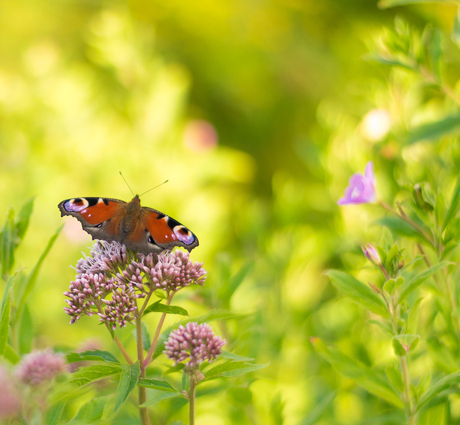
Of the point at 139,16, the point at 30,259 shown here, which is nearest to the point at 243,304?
the point at 30,259

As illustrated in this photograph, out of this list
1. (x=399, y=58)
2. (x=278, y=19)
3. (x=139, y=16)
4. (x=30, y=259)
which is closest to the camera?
(x=399, y=58)

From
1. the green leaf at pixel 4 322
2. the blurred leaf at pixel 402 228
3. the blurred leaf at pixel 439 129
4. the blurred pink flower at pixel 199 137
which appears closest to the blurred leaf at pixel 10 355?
the green leaf at pixel 4 322

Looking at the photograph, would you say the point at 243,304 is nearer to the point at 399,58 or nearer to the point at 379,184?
the point at 379,184

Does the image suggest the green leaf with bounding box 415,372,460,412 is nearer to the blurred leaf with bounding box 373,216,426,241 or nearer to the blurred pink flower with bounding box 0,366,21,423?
the blurred leaf with bounding box 373,216,426,241

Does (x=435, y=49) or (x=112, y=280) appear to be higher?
(x=435, y=49)

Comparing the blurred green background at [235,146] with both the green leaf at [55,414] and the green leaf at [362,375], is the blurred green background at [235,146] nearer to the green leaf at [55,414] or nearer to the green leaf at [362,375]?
the green leaf at [362,375]

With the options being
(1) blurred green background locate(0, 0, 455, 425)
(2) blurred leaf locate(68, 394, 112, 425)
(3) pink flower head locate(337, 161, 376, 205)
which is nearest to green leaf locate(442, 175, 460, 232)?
(3) pink flower head locate(337, 161, 376, 205)
